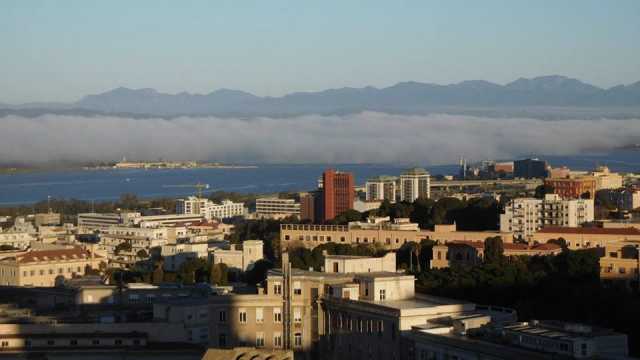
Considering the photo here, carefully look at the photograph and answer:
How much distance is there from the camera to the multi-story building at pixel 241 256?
32.8 metres

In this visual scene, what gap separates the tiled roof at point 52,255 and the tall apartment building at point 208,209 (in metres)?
27.5

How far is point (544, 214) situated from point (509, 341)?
25599 mm

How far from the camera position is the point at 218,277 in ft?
93.3

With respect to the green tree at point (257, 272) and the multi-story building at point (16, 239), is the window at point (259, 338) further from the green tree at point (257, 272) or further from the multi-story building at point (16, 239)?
the multi-story building at point (16, 239)

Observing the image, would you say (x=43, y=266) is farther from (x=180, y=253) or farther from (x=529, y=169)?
(x=529, y=169)

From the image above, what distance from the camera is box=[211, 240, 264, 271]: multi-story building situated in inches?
1291

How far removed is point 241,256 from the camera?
3312cm

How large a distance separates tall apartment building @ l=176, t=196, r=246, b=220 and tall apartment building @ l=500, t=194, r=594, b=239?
23.8 meters

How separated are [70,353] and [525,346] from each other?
14.6ft

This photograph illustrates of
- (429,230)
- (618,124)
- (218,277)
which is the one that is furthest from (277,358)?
(618,124)

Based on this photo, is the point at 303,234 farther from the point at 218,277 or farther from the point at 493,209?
the point at 218,277

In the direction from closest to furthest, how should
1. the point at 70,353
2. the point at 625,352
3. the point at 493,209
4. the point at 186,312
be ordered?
the point at 625,352, the point at 70,353, the point at 186,312, the point at 493,209

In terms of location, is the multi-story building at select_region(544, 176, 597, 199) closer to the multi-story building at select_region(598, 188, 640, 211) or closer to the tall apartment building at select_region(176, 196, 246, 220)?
the multi-story building at select_region(598, 188, 640, 211)

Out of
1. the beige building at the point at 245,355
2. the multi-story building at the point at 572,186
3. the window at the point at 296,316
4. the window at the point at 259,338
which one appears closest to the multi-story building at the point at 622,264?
the window at the point at 296,316
